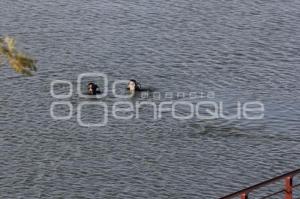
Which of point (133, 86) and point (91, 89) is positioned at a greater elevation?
point (133, 86)

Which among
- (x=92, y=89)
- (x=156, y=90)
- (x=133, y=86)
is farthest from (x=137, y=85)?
(x=92, y=89)

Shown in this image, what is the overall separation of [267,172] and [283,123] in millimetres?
4720

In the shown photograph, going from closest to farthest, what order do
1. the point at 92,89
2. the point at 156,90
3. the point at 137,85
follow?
the point at 92,89
the point at 137,85
the point at 156,90

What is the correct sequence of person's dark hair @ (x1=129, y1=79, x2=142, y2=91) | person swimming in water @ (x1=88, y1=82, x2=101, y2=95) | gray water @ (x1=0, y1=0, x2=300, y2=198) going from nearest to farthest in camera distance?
gray water @ (x1=0, y1=0, x2=300, y2=198), person swimming in water @ (x1=88, y1=82, x2=101, y2=95), person's dark hair @ (x1=129, y1=79, x2=142, y2=91)

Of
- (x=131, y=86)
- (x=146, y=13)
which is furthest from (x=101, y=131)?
(x=146, y=13)

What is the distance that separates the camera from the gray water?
3098cm

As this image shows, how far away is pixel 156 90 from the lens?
39.4m

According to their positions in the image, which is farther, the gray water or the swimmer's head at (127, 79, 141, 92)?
the swimmer's head at (127, 79, 141, 92)

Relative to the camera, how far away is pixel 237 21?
4950 cm

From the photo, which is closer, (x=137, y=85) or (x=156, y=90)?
(x=137, y=85)

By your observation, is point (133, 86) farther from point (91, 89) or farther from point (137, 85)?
point (91, 89)

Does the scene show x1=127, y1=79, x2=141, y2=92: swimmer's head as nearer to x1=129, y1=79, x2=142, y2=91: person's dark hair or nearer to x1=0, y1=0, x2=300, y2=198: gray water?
x1=129, y1=79, x2=142, y2=91: person's dark hair

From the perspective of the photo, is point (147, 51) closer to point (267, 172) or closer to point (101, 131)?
point (101, 131)

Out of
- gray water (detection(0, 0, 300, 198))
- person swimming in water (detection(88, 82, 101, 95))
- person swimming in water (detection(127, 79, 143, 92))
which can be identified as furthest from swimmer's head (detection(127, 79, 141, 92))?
person swimming in water (detection(88, 82, 101, 95))
